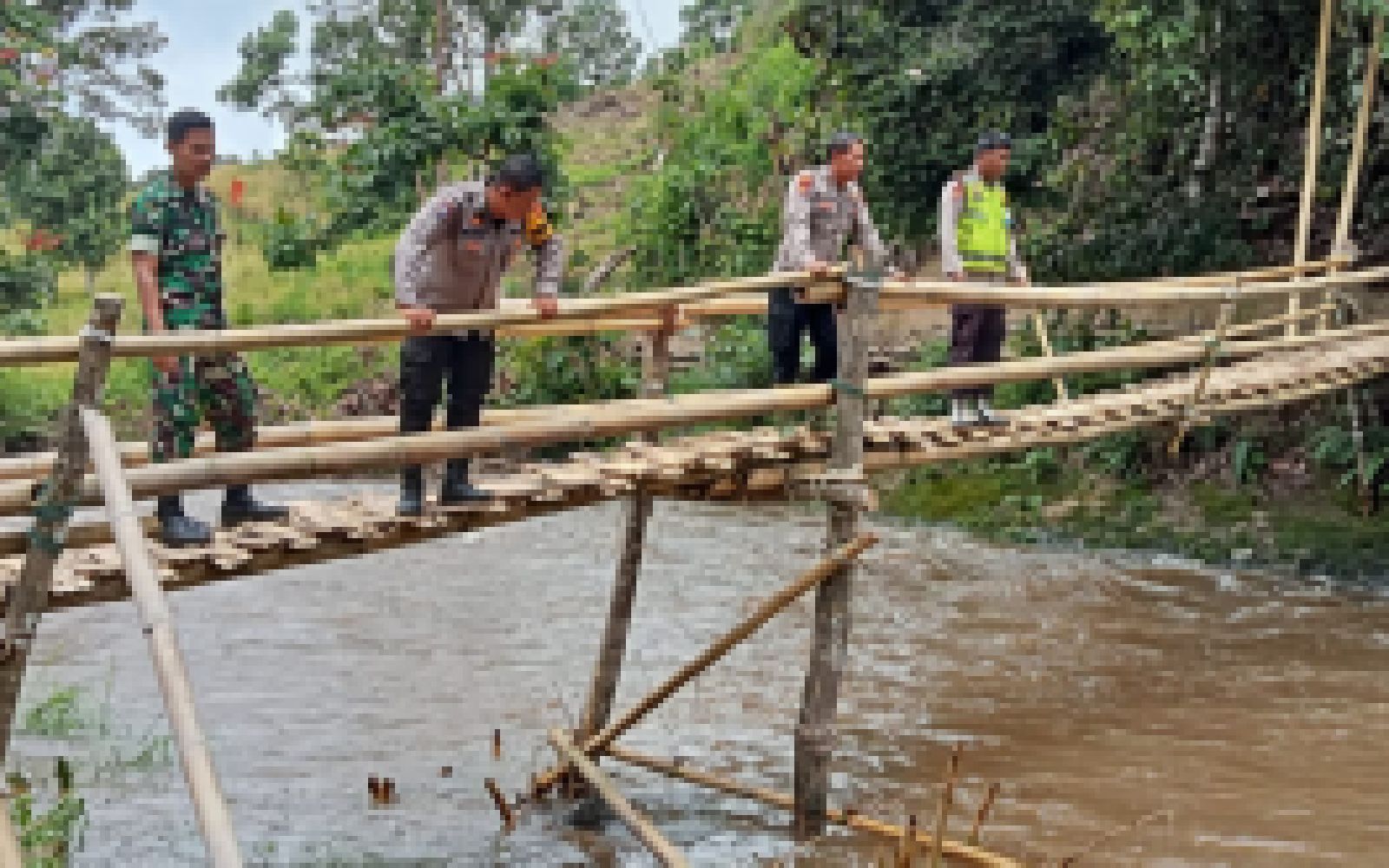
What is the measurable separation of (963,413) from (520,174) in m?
2.25

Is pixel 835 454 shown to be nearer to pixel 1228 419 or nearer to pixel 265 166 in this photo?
pixel 1228 419

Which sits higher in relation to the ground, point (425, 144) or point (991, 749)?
point (425, 144)

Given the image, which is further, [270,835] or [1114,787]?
[1114,787]

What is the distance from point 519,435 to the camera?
401 centimetres

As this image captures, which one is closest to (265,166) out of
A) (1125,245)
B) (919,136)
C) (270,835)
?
(919,136)

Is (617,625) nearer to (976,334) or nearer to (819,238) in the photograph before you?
(819,238)

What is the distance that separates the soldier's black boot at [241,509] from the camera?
4.37 meters

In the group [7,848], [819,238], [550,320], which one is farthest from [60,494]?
[819,238]

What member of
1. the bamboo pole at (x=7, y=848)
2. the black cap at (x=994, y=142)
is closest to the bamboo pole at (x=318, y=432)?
the bamboo pole at (x=7, y=848)

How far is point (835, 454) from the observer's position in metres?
4.60

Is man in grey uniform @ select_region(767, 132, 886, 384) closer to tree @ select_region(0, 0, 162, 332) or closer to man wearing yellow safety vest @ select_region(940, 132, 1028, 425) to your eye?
man wearing yellow safety vest @ select_region(940, 132, 1028, 425)

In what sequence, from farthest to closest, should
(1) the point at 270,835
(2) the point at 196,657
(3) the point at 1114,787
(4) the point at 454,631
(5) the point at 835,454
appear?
(4) the point at 454,631
(2) the point at 196,657
(3) the point at 1114,787
(1) the point at 270,835
(5) the point at 835,454

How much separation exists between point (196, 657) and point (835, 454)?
4476 mm

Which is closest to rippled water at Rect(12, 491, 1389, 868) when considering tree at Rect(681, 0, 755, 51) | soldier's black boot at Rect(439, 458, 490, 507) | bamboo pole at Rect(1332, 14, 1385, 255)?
soldier's black boot at Rect(439, 458, 490, 507)
